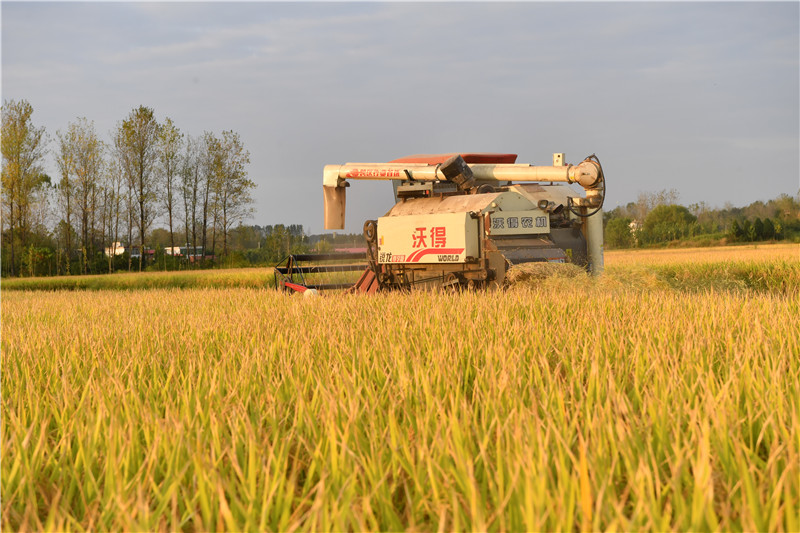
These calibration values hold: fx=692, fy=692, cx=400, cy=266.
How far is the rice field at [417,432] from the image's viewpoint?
174 centimetres

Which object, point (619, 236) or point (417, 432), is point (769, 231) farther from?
point (417, 432)

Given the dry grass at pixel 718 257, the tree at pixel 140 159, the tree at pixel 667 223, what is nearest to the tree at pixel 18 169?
the tree at pixel 140 159

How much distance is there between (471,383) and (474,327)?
4.40ft

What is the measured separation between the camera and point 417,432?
7.96 feet

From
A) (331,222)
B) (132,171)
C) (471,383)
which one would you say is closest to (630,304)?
(471,383)

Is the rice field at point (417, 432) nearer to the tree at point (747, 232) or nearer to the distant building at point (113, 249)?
the distant building at point (113, 249)

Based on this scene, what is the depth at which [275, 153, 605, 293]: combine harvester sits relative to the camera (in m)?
9.31

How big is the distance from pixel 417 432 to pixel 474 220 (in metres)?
7.09

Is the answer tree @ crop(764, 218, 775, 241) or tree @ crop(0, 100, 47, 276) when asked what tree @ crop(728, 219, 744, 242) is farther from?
tree @ crop(0, 100, 47, 276)

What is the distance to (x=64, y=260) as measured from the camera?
127ft

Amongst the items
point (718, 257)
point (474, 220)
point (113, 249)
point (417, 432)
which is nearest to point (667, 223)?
point (718, 257)

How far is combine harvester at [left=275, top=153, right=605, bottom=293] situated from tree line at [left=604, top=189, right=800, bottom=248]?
116 feet

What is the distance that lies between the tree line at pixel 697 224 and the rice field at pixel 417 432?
138ft

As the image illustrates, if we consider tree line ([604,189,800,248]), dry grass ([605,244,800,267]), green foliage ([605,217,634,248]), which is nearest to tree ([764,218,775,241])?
tree line ([604,189,800,248])
